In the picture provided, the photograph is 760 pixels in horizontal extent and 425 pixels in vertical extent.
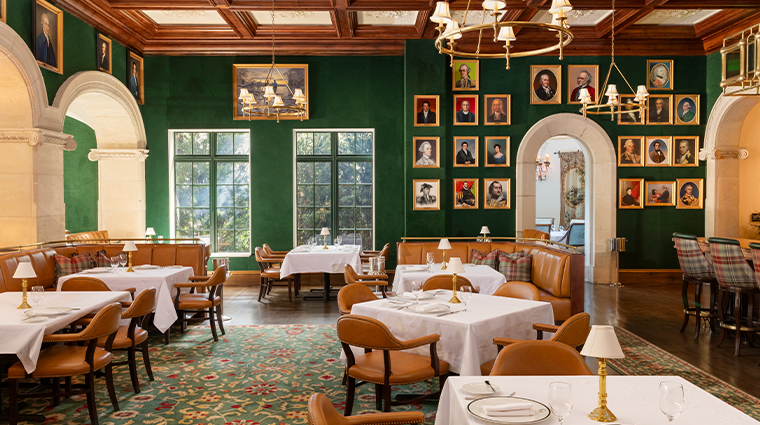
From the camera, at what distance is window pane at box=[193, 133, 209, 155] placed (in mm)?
11297

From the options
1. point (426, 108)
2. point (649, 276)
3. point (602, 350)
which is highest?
point (426, 108)

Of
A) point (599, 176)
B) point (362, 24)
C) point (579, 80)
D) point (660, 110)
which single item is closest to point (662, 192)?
point (599, 176)

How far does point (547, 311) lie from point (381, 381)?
1.65 metres

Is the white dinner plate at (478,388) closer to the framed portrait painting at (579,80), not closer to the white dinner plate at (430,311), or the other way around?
the white dinner plate at (430,311)

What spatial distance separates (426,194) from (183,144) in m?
5.33

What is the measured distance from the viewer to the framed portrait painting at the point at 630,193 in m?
10.9

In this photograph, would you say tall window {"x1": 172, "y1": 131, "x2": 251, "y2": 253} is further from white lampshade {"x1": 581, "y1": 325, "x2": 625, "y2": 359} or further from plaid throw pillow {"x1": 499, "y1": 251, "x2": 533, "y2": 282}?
white lampshade {"x1": 581, "y1": 325, "x2": 625, "y2": 359}

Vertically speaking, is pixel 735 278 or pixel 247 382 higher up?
pixel 735 278

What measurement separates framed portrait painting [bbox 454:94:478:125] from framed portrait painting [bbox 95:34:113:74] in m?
6.59

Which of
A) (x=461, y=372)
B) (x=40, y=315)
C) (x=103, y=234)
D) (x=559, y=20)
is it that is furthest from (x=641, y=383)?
Result: (x=103, y=234)

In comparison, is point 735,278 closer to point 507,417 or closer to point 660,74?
point 507,417

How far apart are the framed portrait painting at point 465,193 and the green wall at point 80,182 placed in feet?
29.8

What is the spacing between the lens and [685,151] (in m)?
10.9

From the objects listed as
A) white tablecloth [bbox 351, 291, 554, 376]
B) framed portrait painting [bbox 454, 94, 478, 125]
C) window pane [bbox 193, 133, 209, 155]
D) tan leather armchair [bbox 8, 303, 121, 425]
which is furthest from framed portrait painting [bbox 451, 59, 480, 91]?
tan leather armchair [bbox 8, 303, 121, 425]
